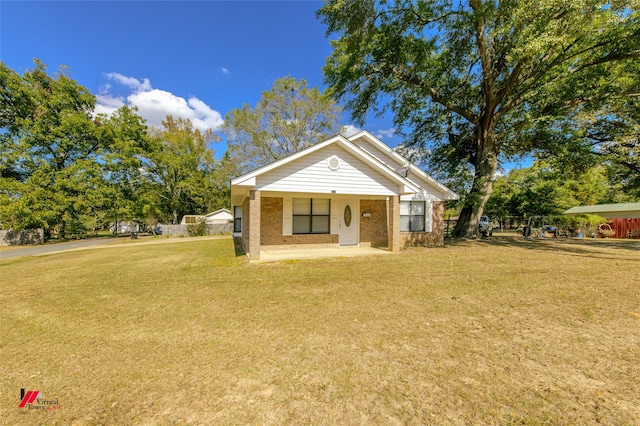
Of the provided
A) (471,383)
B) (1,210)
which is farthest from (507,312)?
(1,210)

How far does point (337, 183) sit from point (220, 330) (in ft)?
22.7

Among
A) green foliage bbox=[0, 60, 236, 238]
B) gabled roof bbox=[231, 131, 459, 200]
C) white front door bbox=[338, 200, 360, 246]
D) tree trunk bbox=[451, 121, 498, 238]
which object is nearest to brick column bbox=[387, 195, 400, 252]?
gabled roof bbox=[231, 131, 459, 200]

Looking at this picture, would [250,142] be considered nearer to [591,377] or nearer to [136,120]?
[136,120]

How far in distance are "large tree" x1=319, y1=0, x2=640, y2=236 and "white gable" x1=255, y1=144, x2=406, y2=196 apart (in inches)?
232

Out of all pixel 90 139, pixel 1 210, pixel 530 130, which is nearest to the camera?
pixel 530 130

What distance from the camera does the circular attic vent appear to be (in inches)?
375

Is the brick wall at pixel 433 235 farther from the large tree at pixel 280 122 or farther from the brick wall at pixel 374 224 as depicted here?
the large tree at pixel 280 122

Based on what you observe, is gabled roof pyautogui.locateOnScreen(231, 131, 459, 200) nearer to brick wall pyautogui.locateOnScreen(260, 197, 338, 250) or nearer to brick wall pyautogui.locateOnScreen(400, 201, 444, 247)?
brick wall pyautogui.locateOnScreen(400, 201, 444, 247)

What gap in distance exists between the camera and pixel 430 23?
12.4m

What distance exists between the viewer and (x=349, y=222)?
11.9m

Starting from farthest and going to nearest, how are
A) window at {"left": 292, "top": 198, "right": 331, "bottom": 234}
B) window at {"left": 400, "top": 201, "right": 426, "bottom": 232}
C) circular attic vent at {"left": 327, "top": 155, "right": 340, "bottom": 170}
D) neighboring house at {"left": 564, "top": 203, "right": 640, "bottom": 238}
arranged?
neighboring house at {"left": 564, "top": 203, "right": 640, "bottom": 238}, window at {"left": 400, "top": 201, "right": 426, "bottom": 232}, window at {"left": 292, "top": 198, "right": 331, "bottom": 234}, circular attic vent at {"left": 327, "top": 155, "right": 340, "bottom": 170}

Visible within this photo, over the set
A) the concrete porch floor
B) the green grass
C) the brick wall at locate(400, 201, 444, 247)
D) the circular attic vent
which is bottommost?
the green grass

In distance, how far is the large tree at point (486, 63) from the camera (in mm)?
9844

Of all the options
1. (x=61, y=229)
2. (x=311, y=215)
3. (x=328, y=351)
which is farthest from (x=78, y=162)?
(x=328, y=351)
